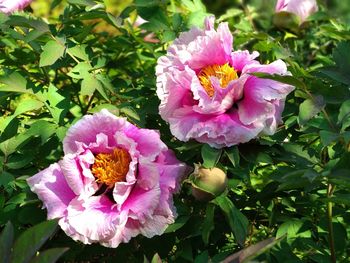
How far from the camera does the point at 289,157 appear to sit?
121 cm

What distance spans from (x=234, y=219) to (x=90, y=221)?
23cm

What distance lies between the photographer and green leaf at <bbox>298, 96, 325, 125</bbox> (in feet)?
3.80

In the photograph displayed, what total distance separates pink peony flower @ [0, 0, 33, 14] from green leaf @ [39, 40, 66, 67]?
244mm

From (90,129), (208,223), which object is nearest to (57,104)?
(90,129)

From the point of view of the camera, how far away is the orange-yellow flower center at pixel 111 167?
3.95 ft

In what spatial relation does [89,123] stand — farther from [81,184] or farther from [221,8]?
[221,8]

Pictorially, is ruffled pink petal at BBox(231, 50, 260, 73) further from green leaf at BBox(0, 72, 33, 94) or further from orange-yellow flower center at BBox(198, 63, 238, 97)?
green leaf at BBox(0, 72, 33, 94)

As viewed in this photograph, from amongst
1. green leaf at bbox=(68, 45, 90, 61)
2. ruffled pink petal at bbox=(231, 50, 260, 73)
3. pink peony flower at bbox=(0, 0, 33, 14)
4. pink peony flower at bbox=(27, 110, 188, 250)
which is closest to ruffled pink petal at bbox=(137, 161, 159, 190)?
pink peony flower at bbox=(27, 110, 188, 250)

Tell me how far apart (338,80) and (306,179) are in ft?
0.69

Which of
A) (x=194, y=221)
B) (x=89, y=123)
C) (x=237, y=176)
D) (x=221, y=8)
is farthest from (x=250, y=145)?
(x=221, y=8)

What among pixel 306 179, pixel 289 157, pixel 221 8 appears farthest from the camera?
pixel 221 8

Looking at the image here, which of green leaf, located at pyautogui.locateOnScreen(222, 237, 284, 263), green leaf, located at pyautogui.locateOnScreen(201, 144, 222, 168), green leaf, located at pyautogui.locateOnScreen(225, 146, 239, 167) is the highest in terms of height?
green leaf, located at pyautogui.locateOnScreen(222, 237, 284, 263)

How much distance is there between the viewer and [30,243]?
90cm

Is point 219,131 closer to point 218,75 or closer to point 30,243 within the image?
point 218,75
